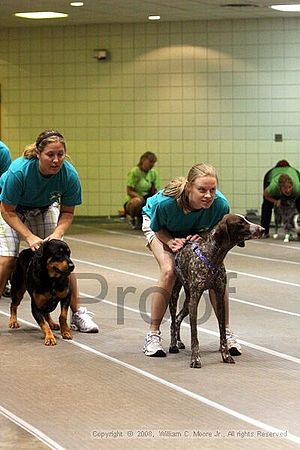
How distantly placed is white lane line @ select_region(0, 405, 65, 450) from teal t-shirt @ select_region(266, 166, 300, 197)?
34.1 feet

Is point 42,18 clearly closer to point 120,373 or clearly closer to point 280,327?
point 280,327

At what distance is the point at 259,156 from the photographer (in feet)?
62.0

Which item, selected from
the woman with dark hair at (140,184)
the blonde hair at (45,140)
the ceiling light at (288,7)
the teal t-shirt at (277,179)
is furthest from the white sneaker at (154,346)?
the ceiling light at (288,7)

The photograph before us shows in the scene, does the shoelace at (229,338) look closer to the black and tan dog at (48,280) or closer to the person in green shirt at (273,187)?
the black and tan dog at (48,280)

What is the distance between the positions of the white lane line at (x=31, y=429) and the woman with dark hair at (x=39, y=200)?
6.61 ft

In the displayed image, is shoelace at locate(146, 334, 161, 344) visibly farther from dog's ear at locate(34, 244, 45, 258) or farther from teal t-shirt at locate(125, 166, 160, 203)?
teal t-shirt at locate(125, 166, 160, 203)

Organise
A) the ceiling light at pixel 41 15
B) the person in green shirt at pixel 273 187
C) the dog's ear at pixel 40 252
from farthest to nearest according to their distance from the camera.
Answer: the ceiling light at pixel 41 15 → the person in green shirt at pixel 273 187 → the dog's ear at pixel 40 252

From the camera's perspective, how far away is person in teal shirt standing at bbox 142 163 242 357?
688 cm

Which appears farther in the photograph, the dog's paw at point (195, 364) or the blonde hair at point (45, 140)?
the blonde hair at point (45, 140)

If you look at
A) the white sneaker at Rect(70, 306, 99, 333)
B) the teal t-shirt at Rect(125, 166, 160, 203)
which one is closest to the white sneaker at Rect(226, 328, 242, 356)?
the white sneaker at Rect(70, 306, 99, 333)

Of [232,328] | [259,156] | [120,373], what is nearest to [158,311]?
[120,373]

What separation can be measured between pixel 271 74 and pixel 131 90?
2.54 meters

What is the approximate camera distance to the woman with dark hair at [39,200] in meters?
7.51

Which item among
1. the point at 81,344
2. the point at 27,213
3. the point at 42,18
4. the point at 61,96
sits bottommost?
the point at 81,344
